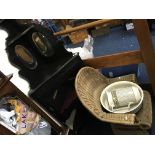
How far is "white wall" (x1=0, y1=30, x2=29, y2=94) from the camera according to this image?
1542mm

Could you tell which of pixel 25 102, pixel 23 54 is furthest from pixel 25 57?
pixel 25 102

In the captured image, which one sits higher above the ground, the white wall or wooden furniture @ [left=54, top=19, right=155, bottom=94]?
the white wall

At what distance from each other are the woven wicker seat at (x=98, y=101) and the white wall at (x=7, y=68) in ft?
1.21

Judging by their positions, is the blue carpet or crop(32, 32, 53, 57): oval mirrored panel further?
the blue carpet

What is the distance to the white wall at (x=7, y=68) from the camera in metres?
1.54

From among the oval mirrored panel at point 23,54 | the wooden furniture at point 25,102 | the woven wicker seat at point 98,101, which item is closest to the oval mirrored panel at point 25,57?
the oval mirrored panel at point 23,54

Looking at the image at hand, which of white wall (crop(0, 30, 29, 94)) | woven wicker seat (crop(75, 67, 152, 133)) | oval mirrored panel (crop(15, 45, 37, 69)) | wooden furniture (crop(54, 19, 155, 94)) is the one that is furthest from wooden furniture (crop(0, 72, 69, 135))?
wooden furniture (crop(54, 19, 155, 94))

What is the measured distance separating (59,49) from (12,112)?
57cm

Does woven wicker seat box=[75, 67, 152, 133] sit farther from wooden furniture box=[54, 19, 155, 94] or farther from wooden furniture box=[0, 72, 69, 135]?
wooden furniture box=[0, 72, 69, 135]

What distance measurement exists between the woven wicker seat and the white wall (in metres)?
0.37

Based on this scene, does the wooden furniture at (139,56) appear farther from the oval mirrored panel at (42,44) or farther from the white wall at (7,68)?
the white wall at (7,68)

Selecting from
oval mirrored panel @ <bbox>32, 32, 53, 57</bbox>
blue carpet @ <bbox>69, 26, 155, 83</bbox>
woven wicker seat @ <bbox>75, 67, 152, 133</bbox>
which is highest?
oval mirrored panel @ <bbox>32, 32, 53, 57</bbox>
